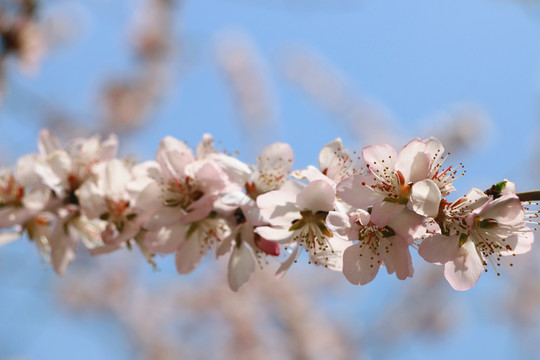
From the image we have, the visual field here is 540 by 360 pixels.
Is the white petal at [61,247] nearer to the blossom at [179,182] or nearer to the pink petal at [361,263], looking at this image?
the blossom at [179,182]

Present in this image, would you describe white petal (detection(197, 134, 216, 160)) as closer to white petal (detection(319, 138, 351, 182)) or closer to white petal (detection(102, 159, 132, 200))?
white petal (detection(102, 159, 132, 200))

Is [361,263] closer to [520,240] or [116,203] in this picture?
[520,240]

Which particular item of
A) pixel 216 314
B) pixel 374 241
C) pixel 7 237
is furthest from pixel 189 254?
pixel 216 314

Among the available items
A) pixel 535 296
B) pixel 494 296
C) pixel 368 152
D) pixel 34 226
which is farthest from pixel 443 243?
pixel 535 296

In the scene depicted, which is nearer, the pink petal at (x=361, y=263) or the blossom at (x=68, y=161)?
the pink petal at (x=361, y=263)

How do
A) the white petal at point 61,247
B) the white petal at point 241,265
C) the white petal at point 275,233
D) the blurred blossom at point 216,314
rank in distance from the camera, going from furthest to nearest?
the blurred blossom at point 216,314, the white petal at point 61,247, the white petal at point 241,265, the white petal at point 275,233

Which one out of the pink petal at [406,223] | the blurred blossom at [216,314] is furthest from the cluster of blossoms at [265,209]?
the blurred blossom at [216,314]
